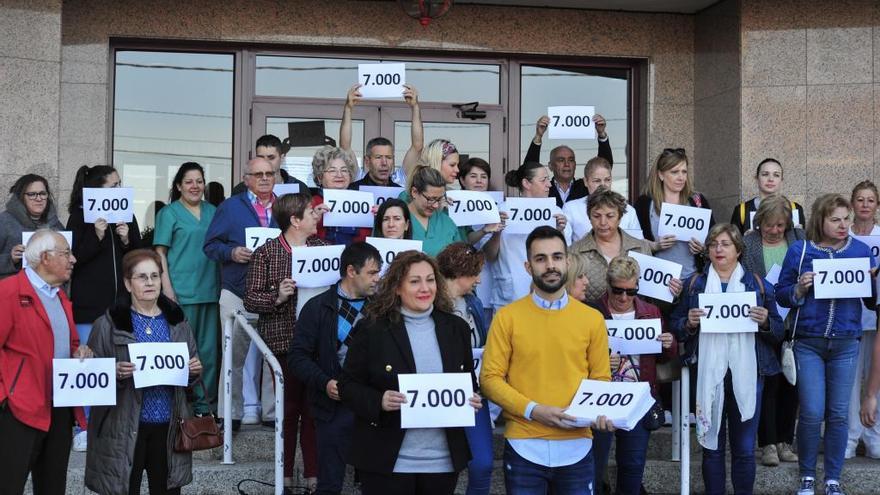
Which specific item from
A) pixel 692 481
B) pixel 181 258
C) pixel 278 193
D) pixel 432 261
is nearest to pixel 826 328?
pixel 692 481

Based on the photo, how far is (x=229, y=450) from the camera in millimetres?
8852

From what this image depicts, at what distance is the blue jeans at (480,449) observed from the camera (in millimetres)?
7465

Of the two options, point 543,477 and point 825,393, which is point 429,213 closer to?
point 543,477

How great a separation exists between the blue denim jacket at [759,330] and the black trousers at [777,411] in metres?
0.28

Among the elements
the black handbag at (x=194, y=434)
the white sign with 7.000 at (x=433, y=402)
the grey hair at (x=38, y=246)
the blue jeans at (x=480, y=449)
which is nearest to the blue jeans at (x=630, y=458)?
the blue jeans at (x=480, y=449)

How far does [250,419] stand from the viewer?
31.2ft

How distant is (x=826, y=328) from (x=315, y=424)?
3692 millimetres

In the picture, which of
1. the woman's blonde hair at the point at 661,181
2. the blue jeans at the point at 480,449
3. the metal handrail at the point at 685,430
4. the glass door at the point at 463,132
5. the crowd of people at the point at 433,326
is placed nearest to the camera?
the crowd of people at the point at 433,326

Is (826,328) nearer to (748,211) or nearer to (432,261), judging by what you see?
(748,211)

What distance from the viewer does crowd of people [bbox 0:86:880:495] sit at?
21.5 ft

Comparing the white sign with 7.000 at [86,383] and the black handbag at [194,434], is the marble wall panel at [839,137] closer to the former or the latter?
the black handbag at [194,434]

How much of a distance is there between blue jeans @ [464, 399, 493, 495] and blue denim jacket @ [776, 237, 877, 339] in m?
2.72

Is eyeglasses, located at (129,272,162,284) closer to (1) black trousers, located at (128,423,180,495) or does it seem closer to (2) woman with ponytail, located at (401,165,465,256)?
(1) black trousers, located at (128,423,180,495)

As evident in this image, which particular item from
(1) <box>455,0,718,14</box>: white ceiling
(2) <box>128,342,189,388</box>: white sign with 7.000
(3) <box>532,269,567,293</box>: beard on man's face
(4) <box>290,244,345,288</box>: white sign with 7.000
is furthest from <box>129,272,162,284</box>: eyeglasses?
(1) <box>455,0,718,14</box>: white ceiling
